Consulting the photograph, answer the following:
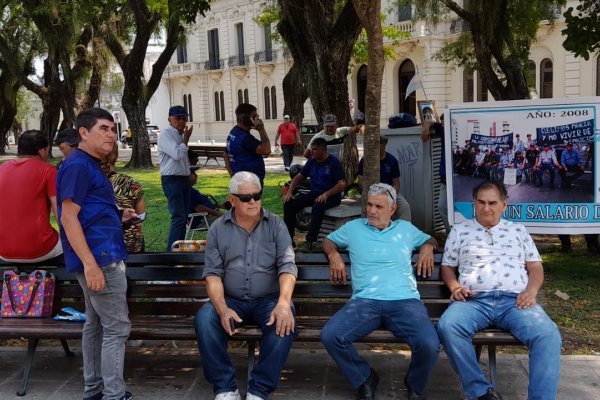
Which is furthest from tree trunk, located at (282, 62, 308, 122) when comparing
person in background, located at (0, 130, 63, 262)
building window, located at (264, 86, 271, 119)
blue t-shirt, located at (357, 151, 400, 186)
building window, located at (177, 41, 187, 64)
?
building window, located at (177, 41, 187, 64)

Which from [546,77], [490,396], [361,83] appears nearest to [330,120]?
[490,396]

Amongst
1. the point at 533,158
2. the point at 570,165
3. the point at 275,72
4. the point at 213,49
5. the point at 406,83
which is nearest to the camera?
the point at 570,165

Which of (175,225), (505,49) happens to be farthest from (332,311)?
(505,49)

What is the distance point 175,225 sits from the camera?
686 centimetres

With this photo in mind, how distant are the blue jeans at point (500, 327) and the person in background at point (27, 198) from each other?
2.65 metres

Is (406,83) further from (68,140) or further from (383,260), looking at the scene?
(383,260)

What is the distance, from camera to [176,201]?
7016 millimetres

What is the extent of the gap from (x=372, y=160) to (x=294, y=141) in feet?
47.1

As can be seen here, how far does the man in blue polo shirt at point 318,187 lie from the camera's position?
765cm

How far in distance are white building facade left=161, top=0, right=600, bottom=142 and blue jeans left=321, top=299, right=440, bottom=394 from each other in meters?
23.9

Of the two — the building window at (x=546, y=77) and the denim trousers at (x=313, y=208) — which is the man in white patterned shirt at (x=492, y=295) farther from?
the building window at (x=546, y=77)

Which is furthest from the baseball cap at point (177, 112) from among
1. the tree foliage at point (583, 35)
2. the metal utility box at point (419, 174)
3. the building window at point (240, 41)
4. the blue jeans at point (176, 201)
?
the building window at point (240, 41)

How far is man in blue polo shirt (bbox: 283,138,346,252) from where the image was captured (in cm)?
765

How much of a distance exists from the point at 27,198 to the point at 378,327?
7.95 feet
